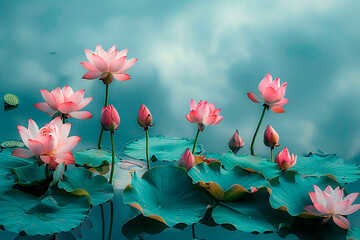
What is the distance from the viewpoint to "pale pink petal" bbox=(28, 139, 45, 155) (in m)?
1.54

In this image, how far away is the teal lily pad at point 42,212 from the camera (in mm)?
1428

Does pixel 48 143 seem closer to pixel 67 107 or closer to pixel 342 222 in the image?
pixel 67 107

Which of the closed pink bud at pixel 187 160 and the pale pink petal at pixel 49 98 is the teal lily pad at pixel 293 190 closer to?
the closed pink bud at pixel 187 160

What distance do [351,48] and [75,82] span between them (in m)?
2.49

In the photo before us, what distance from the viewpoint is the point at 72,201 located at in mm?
1584

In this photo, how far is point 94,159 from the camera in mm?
1951

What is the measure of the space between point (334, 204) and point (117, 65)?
3.78 ft

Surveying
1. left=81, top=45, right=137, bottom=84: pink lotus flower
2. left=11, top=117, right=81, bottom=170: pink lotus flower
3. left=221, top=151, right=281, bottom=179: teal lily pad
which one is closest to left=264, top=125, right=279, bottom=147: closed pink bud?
left=221, top=151, right=281, bottom=179: teal lily pad

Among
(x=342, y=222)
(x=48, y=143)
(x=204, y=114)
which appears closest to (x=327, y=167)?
(x=342, y=222)

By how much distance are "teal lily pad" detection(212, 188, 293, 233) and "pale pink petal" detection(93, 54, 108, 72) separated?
857 millimetres

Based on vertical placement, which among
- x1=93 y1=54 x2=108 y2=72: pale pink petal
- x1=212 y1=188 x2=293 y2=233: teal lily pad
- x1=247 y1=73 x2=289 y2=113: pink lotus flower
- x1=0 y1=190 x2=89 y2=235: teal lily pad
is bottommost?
x1=0 y1=190 x2=89 y2=235: teal lily pad

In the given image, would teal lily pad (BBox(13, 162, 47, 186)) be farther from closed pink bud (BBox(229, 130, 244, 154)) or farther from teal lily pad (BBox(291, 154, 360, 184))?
teal lily pad (BBox(291, 154, 360, 184))

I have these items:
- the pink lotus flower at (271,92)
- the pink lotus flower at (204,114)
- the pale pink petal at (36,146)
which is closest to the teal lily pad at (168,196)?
the pink lotus flower at (204,114)

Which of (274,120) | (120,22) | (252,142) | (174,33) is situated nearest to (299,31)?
(174,33)
